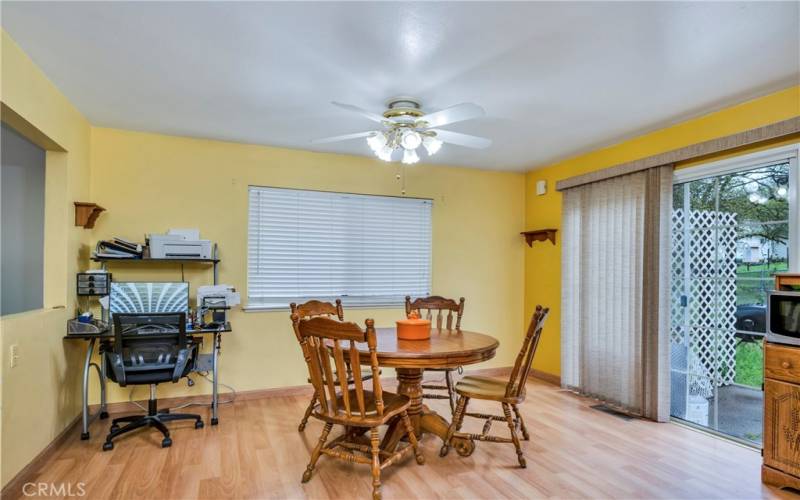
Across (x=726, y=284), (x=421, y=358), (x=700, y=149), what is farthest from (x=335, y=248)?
(x=726, y=284)

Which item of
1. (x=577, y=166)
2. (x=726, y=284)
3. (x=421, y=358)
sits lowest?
(x=421, y=358)

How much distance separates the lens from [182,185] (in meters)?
3.99

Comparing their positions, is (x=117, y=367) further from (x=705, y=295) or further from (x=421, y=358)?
(x=705, y=295)

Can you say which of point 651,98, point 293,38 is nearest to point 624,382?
point 651,98

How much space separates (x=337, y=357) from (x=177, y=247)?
201 cm

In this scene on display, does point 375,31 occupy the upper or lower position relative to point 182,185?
upper

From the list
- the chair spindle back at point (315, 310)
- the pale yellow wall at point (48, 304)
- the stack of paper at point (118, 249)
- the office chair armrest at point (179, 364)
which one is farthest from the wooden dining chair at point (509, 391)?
the stack of paper at point (118, 249)

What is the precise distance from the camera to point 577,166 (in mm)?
4562

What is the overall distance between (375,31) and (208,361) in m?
3.03

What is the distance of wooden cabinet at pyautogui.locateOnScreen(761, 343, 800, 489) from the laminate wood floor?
0.36 feet

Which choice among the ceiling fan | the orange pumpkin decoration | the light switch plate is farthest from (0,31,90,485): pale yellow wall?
the orange pumpkin decoration

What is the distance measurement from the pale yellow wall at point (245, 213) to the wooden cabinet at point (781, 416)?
285cm

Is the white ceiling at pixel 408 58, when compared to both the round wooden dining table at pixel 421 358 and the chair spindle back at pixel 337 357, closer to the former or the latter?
the chair spindle back at pixel 337 357

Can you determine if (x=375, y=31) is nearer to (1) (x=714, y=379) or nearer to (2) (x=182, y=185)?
(2) (x=182, y=185)
